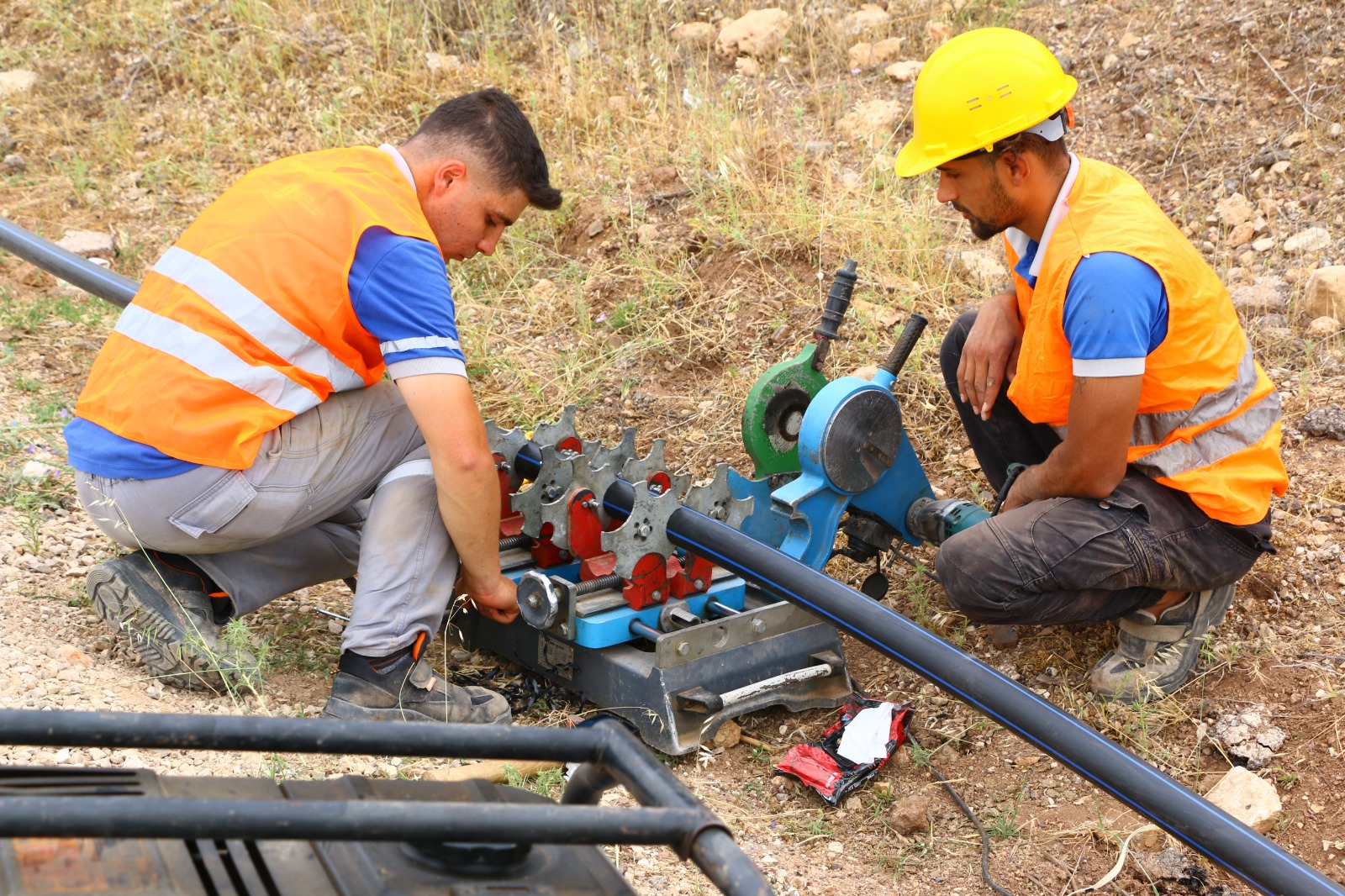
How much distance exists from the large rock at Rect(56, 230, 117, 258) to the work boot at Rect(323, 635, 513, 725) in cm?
398

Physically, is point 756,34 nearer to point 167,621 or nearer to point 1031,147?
point 1031,147

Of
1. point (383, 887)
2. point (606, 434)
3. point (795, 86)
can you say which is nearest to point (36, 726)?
point (383, 887)

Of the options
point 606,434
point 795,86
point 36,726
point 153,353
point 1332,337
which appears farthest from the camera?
point 795,86

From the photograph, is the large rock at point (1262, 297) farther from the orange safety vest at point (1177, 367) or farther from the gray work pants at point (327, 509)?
the gray work pants at point (327, 509)

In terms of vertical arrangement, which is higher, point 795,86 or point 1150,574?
point 795,86

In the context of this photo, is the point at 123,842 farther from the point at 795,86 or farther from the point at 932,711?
the point at 795,86

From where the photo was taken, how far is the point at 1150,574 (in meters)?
3.15

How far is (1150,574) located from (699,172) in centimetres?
338

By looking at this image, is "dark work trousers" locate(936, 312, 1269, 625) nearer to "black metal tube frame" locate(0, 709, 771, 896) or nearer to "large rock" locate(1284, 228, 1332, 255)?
"black metal tube frame" locate(0, 709, 771, 896)

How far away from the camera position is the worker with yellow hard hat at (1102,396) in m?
2.93

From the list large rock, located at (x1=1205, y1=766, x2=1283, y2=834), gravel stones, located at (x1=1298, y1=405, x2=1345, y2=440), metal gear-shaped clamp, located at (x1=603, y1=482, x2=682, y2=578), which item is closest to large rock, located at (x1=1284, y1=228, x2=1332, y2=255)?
gravel stones, located at (x1=1298, y1=405, x2=1345, y2=440)

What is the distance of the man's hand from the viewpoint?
3492mm

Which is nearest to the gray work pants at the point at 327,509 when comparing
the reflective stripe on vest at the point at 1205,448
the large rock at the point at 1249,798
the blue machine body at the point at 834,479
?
the blue machine body at the point at 834,479

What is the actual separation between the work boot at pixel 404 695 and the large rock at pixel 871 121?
4009 millimetres
